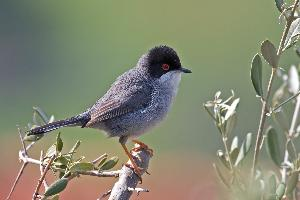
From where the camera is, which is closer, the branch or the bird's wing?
the branch

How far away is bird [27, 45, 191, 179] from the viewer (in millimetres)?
4113

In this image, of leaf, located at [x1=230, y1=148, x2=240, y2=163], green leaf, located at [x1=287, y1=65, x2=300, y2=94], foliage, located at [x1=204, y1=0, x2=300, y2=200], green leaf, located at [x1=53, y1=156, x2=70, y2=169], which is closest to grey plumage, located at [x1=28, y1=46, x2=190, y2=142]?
green leaf, located at [x1=287, y1=65, x2=300, y2=94]

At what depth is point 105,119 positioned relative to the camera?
412 centimetres

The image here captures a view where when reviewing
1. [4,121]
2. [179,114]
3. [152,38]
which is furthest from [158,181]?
[152,38]

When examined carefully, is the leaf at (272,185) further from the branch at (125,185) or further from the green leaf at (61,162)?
the green leaf at (61,162)

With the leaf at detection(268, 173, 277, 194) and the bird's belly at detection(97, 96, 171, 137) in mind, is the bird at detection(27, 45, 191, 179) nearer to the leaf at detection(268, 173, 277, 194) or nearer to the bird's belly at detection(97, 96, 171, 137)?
the bird's belly at detection(97, 96, 171, 137)

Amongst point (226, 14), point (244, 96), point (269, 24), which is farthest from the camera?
point (226, 14)

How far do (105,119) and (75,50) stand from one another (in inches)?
408

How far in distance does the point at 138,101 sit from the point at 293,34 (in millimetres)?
1976

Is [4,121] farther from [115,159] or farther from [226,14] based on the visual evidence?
[115,159]

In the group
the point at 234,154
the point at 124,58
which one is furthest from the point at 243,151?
the point at 124,58

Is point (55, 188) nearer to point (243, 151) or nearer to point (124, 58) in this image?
point (243, 151)

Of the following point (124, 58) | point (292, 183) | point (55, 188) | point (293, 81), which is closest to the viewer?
point (55, 188)

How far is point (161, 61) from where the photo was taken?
14.8 feet
